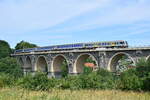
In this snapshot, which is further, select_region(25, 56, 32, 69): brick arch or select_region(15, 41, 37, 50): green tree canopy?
select_region(15, 41, 37, 50): green tree canopy

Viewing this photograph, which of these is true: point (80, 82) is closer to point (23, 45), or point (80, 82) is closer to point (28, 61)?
point (28, 61)

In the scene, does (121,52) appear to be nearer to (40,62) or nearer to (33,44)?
(40,62)

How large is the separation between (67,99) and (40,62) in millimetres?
44325

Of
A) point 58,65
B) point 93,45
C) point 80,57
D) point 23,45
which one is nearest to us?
point 93,45

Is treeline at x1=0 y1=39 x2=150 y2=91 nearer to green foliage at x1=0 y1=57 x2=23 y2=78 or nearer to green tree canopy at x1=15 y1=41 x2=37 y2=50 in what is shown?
green foliage at x1=0 y1=57 x2=23 y2=78

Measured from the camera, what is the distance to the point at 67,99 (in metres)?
3.90

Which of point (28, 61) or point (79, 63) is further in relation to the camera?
point (28, 61)

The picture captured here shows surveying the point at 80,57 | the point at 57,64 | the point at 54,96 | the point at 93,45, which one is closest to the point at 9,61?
the point at 57,64

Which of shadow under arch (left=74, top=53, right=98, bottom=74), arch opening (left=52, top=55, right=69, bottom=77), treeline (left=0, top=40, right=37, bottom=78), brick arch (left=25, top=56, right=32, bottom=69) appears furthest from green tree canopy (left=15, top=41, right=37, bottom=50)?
shadow under arch (left=74, top=53, right=98, bottom=74)

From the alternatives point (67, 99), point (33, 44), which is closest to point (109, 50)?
point (67, 99)

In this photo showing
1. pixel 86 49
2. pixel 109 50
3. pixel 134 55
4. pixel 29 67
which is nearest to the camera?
pixel 134 55

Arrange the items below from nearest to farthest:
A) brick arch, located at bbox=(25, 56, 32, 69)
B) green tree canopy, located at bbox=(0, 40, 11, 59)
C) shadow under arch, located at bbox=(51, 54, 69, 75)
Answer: shadow under arch, located at bbox=(51, 54, 69, 75) < brick arch, located at bbox=(25, 56, 32, 69) < green tree canopy, located at bbox=(0, 40, 11, 59)

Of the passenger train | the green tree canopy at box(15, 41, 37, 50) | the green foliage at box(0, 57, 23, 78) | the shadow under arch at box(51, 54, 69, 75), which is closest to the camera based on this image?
the passenger train

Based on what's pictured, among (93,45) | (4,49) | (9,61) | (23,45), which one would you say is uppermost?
(23,45)
